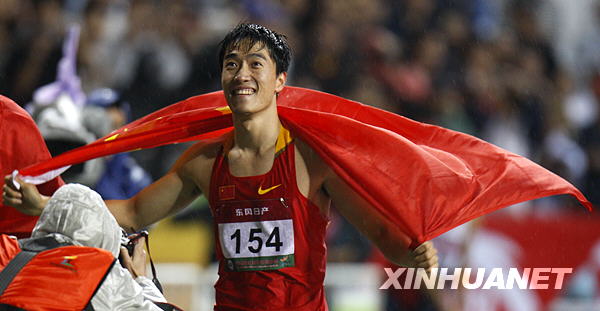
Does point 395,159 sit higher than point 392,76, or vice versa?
point 392,76

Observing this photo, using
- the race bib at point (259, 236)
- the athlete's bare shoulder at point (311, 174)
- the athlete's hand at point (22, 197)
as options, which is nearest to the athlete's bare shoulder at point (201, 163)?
the race bib at point (259, 236)

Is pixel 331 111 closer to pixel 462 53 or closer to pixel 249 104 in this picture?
pixel 249 104

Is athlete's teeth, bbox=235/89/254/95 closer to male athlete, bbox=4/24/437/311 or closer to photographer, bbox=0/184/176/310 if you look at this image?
male athlete, bbox=4/24/437/311

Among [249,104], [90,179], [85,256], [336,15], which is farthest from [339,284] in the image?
[85,256]

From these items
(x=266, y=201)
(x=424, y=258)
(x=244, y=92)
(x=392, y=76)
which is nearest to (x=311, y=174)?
(x=266, y=201)

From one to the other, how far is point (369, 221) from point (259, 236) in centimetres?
50

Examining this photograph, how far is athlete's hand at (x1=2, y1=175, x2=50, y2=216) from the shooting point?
4.59 meters

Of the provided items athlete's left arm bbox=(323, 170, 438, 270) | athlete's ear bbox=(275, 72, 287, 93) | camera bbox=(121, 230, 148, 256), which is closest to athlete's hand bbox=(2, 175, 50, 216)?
camera bbox=(121, 230, 148, 256)

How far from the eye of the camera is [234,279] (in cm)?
447

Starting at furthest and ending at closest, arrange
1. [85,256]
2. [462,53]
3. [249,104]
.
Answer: [462,53] < [249,104] < [85,256]

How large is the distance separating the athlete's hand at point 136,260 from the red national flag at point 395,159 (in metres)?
0.53

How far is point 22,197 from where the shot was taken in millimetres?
4613

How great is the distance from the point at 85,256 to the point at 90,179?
10.1ft

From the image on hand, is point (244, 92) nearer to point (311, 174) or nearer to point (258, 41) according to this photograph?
point (258, 41)
